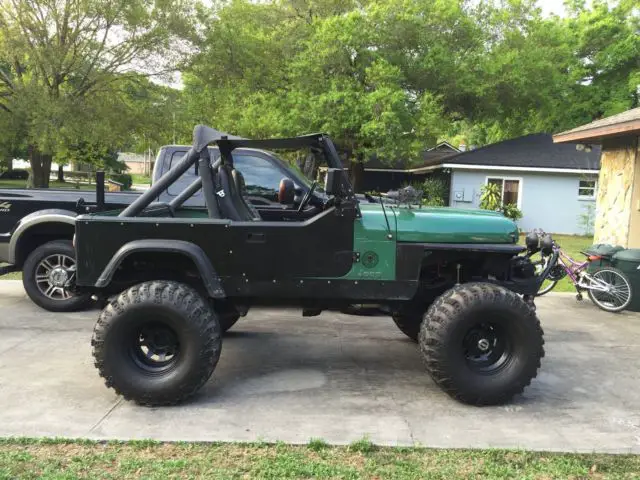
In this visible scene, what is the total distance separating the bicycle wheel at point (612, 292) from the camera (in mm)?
7578

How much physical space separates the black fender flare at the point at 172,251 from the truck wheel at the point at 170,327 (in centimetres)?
15

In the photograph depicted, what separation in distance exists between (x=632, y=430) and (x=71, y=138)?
68.5ft

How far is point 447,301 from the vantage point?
4.23 meters

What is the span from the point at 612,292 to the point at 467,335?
170 inches

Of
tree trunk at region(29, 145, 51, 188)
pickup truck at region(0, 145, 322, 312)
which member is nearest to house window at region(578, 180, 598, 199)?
pickup truck at region(0, 145, 322, 312)

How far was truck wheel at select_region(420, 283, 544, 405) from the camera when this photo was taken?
13.6ft

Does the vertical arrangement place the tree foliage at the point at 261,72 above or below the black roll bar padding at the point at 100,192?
above

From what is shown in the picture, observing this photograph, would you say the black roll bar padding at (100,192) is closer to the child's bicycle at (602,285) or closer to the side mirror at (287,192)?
the side mirror at (287,192)

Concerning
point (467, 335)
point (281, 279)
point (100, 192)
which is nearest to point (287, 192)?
point (281, 279)

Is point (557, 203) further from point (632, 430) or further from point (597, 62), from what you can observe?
point (632, 430)

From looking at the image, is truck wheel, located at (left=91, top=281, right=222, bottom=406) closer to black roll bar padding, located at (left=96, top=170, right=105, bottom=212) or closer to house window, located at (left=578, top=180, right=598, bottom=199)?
black roll bar padding, located at (left=96, top=170, right=105, bottom=212)

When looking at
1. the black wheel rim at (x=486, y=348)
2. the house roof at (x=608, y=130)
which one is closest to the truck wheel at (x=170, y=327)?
the black wheel rim at (x=486, y=348)

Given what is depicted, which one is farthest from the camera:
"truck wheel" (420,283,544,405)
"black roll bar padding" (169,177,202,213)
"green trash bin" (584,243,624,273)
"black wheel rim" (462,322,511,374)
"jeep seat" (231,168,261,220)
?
"green trash bin" (584,243,624,273)

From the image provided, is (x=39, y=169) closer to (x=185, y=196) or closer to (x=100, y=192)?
(x=100, y=192)
